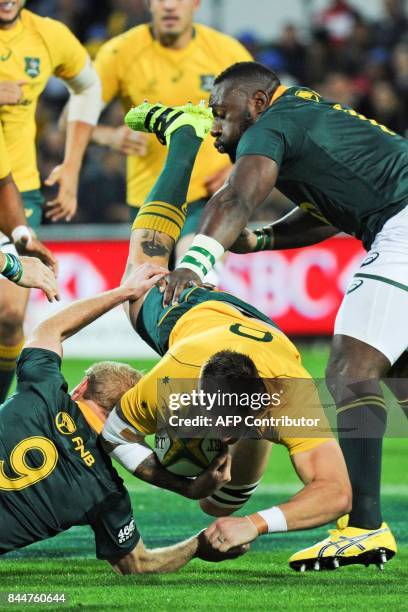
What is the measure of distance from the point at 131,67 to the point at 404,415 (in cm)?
386

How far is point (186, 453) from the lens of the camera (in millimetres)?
5125

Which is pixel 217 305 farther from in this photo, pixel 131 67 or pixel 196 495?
pixel 131 67

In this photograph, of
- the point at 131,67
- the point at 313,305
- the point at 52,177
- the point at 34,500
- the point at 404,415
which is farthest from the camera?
the point at 313,305

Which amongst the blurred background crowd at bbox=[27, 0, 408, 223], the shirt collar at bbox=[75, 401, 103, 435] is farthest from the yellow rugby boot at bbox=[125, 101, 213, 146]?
the blurred background crowd at bbox=[27, 0, 408, 223]

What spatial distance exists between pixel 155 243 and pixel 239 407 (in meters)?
1.84

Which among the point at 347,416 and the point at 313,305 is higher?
the point at 347,416

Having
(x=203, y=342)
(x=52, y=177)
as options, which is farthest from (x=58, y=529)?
(x=52, y=177)

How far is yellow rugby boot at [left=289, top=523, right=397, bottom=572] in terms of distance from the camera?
5328mm

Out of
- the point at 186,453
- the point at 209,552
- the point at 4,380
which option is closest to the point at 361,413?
the point at 186,453

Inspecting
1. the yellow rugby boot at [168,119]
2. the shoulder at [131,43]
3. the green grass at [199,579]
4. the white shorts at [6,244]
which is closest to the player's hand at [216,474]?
the green grass at [199,579]

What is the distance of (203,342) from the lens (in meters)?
5.04

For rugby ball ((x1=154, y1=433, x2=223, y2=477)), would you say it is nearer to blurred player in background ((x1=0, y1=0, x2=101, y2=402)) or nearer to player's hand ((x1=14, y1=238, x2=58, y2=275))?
player's hand ((x1=14, y1=238, x2=58, y2=275))

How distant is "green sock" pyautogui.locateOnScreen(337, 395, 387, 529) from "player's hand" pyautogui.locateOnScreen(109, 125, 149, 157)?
3.66 m

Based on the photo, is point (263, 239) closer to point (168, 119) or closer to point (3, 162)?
point (168, 119)
